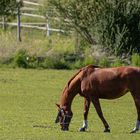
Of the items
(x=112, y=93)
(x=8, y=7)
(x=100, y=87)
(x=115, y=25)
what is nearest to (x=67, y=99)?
(x=100, y=87)

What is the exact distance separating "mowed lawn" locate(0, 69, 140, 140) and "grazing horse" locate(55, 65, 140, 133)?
0.40 metres

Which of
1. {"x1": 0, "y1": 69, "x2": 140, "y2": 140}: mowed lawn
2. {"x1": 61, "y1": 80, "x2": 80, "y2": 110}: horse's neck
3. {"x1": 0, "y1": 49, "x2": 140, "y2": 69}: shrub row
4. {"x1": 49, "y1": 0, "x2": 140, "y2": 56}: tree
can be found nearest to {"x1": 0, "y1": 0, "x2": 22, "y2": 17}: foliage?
{"x1": 0, "y1": 49, "x2": 140, "y2": 69}: shrub row

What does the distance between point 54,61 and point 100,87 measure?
1922 centimetres

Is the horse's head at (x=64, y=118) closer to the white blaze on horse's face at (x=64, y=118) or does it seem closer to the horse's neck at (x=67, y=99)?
the white blaze on horse's face at (x=64, y=118)

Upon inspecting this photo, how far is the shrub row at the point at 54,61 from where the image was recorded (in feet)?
114

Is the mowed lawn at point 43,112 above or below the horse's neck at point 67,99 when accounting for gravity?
below

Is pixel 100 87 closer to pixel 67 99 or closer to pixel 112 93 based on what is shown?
pixel 112 93

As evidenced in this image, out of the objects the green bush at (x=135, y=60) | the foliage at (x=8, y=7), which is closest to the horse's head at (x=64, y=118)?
the foliage at (x=8, y=7)

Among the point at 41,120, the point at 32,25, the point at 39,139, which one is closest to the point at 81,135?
the point at 39,139

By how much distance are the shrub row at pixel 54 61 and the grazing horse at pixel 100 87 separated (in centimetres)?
1813

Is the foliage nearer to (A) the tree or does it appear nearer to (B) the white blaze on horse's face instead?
Result: (A) the tree

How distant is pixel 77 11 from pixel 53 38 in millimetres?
2319

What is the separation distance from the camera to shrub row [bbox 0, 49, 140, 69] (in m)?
34.8

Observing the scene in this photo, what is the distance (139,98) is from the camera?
52.7 ft
